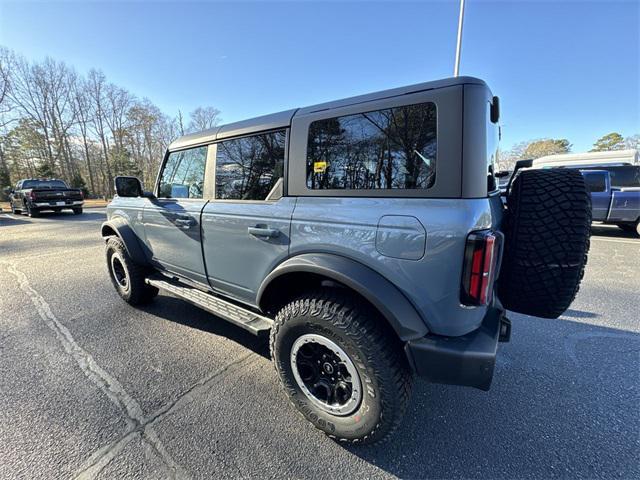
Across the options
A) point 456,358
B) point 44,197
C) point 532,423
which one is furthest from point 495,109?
point 44,197

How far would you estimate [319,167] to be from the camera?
193 centimetres

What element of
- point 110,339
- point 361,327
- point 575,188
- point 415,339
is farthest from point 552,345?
point 110,339

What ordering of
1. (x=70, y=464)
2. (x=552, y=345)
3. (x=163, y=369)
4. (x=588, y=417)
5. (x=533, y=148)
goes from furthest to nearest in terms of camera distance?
1. (x=533, y=148)
2. (x=552, y=345)
3. (x=163, y=369)
4. (x=588, y=417)
5. (x=70, y=464)

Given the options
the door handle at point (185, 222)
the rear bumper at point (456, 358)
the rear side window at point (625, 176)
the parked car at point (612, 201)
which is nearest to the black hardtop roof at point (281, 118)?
the door handle at point (185, 222)

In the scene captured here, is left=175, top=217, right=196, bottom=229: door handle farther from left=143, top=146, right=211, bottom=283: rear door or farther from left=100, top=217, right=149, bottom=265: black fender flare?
left=100, top=217, right=149, bottom=265: black fender flare

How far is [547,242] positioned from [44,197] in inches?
713

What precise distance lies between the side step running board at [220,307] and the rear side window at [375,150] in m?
1.15

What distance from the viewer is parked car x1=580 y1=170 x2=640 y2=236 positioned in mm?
7875

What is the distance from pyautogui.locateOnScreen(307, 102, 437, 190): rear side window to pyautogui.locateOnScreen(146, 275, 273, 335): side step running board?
3.77 ft

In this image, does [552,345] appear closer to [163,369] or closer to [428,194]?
[428,194]

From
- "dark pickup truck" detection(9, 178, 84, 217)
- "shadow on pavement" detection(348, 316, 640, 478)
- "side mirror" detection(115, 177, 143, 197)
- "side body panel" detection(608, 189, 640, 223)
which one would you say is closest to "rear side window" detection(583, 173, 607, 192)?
"side body panel" detection(608, 189, 640, 223)

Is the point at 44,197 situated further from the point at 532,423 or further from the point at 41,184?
the point at 532,423

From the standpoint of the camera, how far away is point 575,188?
5.51ft

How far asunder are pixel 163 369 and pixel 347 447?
66.2 inches
